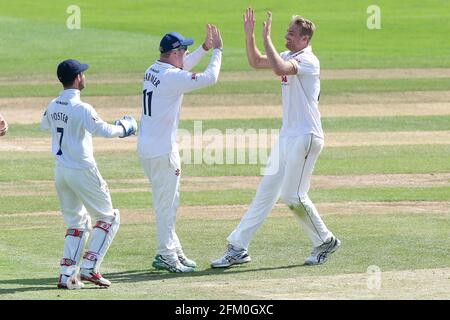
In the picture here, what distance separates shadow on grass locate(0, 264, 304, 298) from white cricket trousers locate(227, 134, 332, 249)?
408 millimetres

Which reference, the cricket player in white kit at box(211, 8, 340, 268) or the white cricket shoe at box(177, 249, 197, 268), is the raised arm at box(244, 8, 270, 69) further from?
the white cricket shoe at box(177, 249, 197, 268)

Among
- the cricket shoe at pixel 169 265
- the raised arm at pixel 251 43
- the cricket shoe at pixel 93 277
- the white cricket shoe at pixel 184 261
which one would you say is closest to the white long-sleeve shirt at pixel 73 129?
the cricket shoe at pixel 93 277

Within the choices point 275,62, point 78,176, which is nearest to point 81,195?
point 78,176

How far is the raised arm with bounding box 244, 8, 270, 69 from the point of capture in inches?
533

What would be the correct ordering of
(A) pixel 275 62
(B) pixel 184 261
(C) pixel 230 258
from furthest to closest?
(C) pixel 230 258 < (B) pixel 184 261 < (A) pixel 275 62

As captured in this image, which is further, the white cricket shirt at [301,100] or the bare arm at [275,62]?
the white cricket shirt at [301,100]

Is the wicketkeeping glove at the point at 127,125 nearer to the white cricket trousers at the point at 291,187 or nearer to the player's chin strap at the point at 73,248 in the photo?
the player's chin strap at the point at 73,248

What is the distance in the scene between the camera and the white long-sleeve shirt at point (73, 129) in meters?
12.4

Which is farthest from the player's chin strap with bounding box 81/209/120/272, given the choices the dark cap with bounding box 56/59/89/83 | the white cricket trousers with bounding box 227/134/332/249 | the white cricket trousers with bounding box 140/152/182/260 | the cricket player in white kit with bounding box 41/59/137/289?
the white cricket trousers with bounding box 227/134/332/249

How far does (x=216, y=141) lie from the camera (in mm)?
25391

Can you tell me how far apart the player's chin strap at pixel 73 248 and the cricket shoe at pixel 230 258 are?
5.73 feet

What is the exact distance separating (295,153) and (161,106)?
5.22 feet

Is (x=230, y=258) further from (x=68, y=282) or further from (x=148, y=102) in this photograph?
(x=68, y=282)

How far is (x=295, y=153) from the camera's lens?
13711mm
